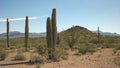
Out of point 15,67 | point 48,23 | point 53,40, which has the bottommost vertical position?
point 15,67

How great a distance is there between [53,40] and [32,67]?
16.2ft

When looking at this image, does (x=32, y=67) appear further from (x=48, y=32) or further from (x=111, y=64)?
(x=111, y=64)

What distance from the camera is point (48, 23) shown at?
66.5 feet

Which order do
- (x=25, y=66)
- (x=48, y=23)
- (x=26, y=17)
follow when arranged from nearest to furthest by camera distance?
(x=25, y=66)
(x=48, y=23)
(x=26, y=17)

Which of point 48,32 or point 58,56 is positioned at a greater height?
point 48,32

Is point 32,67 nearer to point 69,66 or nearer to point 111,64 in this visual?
point 69,66

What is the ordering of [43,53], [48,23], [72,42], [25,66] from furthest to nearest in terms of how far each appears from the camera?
1. [72,42]
2. [43,53]
3. [48,23]
4. [25,66]

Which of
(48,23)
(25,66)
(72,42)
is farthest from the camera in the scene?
(72,42)

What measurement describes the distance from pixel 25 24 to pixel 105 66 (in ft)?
50.4

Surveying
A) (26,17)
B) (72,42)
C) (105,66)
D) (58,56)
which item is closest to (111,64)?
(105,66)

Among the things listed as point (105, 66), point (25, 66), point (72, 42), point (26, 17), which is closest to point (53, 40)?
point (25, 66)

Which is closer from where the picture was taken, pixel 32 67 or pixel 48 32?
pixel 32 67

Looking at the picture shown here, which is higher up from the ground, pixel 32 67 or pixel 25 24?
pixel 25 24

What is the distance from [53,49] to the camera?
818 inches
